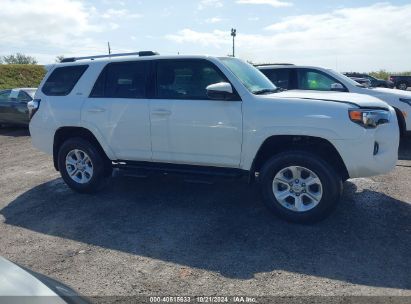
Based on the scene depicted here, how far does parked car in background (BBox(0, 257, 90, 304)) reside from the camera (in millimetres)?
1728

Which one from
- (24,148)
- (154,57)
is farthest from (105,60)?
(24,148)

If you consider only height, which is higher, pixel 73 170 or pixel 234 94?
pixel 234 94

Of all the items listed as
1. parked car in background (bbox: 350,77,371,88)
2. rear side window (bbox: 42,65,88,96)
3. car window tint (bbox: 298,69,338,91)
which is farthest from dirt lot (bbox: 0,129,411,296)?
parked car in background (bbox: 350,77,371,88)

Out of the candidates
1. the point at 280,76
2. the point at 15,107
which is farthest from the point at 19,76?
the point at 280,76

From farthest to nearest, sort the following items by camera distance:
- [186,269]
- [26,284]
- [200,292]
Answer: [186,269] < [200,292] < [26,284]

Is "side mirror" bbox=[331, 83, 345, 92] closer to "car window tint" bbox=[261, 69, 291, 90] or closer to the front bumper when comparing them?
"car window tint" bbox=[261, 69, 291, 90]

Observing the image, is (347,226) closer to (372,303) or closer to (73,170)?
(372,303)

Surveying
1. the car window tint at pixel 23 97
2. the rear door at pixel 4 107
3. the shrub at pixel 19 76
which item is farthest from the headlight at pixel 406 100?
the shrub at pixel 19 76

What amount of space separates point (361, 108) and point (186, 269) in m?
2.56

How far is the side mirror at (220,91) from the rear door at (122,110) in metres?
1.02

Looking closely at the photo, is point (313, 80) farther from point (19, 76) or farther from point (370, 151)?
point (19, 76)

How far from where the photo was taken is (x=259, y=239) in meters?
4.30

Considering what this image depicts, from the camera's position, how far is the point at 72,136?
6.09 m

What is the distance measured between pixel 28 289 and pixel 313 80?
25.5ft
